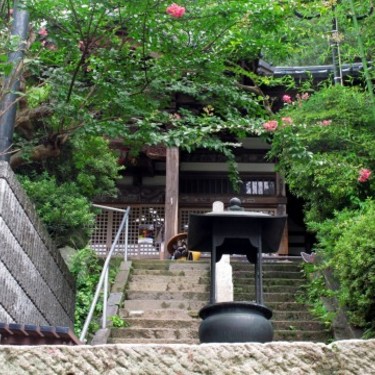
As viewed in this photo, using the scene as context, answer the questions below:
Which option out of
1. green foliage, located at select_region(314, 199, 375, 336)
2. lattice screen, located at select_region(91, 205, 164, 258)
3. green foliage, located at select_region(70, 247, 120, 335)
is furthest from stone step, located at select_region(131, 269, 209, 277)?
lattice screen, located at select_region(91, 205, 164, 258)

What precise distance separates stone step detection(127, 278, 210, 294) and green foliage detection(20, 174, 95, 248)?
3.41ft

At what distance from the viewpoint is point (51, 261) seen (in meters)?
6.84

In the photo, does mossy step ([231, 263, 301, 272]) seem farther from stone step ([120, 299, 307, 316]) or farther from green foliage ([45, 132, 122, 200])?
green foliage ([45, 132, 122, 200])

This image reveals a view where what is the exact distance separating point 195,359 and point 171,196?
973 cm

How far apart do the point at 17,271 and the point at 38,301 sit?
27.8 inches

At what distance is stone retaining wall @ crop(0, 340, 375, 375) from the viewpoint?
301 cm

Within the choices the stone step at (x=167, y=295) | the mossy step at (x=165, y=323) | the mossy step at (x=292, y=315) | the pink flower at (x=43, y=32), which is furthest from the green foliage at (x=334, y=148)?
the pink flower at (x=43, y=32)

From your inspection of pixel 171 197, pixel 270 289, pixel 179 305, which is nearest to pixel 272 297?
pixel 270 289

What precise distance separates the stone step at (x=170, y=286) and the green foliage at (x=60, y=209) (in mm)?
1039

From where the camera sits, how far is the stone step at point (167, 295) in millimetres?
8789

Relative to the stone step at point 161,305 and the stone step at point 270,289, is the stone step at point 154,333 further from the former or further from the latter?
the stone step at point 270,289

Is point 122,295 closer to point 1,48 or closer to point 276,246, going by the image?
point 276,246

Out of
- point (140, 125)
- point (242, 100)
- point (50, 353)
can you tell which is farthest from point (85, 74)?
point (50, 353)

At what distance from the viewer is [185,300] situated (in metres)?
8.70
